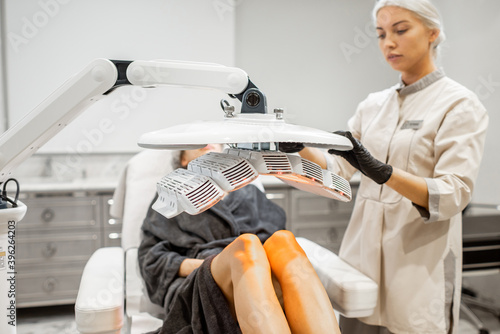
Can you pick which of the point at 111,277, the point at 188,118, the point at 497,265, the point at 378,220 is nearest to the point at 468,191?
the point at 378,220

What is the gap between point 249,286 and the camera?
104cm

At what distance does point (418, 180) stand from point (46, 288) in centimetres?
242

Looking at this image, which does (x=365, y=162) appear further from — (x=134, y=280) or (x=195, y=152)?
(x=134, y=280)

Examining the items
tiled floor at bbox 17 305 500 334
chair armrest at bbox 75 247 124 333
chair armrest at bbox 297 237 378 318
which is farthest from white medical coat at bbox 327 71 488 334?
tiled floor at bbox 17 305 500 334

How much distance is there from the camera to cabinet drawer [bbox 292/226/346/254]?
10.0ft

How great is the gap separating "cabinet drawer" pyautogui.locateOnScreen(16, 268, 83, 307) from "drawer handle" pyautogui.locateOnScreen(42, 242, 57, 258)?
0.41 ft

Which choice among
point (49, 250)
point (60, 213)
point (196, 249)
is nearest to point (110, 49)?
point (60, 213)

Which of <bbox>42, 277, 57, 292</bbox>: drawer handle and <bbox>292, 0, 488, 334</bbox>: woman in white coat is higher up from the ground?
<bbox>292, 0, 488, 334</bbox>: woman in white coat

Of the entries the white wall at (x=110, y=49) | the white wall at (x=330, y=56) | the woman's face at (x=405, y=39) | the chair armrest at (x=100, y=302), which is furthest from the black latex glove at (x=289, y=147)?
the white wall at (x=330, y=56)

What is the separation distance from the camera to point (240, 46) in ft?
10.9

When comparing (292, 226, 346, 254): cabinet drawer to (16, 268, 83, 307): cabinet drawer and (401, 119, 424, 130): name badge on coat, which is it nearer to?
(16, 268, 83, 307): cabinet drawer

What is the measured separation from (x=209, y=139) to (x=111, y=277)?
846 mm

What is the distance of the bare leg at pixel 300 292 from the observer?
1005 mm

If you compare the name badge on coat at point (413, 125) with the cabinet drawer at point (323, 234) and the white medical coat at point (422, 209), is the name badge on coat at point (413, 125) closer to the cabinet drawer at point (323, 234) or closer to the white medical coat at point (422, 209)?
the white medical coat at point (422, 209)
